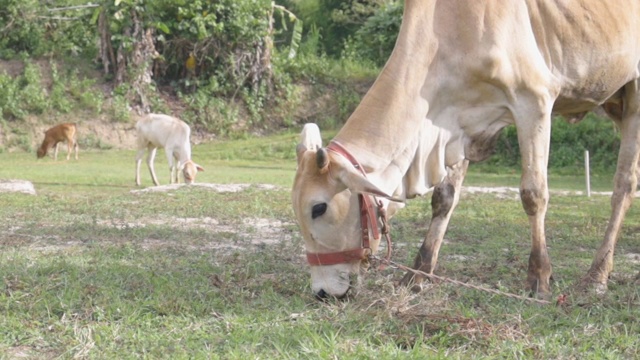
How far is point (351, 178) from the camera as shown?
514cm

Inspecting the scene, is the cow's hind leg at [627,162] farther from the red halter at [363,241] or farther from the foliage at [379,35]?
the foliage at [379,35]

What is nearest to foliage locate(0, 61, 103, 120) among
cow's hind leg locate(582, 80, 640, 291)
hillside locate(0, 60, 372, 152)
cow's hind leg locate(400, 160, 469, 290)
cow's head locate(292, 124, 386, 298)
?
hillside locate(0, 60, 372, 152)

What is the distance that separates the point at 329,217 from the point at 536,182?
1.42 m

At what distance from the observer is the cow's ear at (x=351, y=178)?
5105 millimetres

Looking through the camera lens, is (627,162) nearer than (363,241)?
No

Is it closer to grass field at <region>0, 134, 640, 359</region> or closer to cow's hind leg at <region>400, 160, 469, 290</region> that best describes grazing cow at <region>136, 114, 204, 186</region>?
grass field at <region>0, 134, 640, 359</region>

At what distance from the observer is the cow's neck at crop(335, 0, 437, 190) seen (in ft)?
17.9

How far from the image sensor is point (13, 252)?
7098 mm

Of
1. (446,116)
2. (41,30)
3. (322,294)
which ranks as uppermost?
(41,30)

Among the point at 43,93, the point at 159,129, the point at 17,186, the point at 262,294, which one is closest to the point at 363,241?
the point at 262,294

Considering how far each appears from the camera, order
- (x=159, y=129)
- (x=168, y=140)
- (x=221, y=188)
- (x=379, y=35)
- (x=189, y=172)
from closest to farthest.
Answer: (x=221, y=188)
(x=189, y=172)
(x=168, y=140)
(x=159, y=129)
(x=379, y=35)

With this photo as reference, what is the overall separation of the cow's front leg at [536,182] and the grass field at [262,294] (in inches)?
5.1

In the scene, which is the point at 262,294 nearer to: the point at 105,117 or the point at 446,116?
the point at 446,116

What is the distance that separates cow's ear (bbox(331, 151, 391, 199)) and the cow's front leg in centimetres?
112
